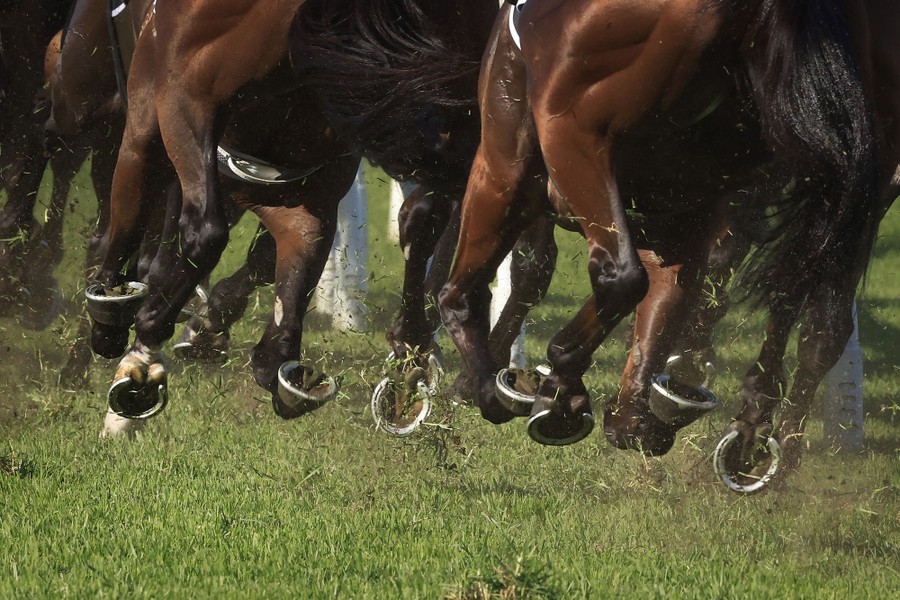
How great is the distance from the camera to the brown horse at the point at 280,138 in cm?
470

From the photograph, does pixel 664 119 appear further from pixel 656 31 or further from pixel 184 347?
pixel 184 347

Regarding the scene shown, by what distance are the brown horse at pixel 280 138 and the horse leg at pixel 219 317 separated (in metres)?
0.60

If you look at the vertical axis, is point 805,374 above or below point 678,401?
below

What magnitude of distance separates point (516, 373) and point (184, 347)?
207 centimetres

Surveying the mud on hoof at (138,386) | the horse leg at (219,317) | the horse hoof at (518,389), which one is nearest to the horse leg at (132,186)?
the mud on hoof at (138,386)

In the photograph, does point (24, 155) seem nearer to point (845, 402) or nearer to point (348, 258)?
point (348, 258)

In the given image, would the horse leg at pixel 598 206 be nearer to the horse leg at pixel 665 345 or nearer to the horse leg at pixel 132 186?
the horse leg at pixel 665 345

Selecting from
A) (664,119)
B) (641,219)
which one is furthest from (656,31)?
(641,219)

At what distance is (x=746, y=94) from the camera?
3680 millimetres

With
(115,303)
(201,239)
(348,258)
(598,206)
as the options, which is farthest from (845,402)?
(348,258)

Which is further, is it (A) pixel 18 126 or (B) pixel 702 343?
(A) pixel 18 126

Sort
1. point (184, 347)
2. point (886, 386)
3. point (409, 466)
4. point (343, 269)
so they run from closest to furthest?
point (409, 466) < point (184, 347) < point (886, 386) < point (343, 269)

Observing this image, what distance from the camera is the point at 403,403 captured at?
5344 millimetres

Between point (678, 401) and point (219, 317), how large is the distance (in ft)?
8.20
